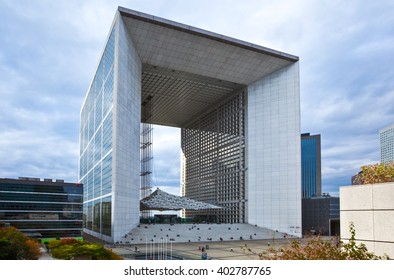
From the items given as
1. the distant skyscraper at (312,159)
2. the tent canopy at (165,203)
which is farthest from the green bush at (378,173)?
the distant skyscraper at (312,159)

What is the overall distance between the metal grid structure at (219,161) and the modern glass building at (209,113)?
0.22 metres

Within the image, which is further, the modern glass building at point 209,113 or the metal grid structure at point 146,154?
the metal grid structure at point 146,154

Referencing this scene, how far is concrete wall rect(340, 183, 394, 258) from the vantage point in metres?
12.1

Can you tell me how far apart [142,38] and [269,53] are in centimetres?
2018

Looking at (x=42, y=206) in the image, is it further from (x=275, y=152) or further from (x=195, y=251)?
(x=275, y=152)

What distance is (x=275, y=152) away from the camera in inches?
2650

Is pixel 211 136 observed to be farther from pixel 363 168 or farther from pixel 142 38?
pixel 363 168

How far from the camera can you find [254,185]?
69125mm

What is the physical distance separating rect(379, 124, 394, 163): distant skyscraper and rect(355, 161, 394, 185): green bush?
625 cm

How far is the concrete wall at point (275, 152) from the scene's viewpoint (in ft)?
213

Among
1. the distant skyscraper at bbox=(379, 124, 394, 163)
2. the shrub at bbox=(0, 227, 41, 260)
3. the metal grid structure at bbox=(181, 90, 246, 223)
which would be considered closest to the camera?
the distant skyscraper at bbox=(379, 124, 394, 163)

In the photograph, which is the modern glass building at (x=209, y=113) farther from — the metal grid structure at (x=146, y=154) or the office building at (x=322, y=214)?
the office building at (x=322, y=214)

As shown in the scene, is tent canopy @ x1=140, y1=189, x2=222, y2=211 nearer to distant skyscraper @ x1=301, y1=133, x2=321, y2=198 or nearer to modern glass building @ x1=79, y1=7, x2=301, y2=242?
modern glass building @ x1=79, y1=7, x2=301, y2=242

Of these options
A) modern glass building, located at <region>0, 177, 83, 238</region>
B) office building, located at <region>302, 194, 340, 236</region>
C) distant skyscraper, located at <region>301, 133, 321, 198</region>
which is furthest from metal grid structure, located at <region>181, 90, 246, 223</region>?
distant skyscraper, located at <region>301, 133, 321, 198</region>
